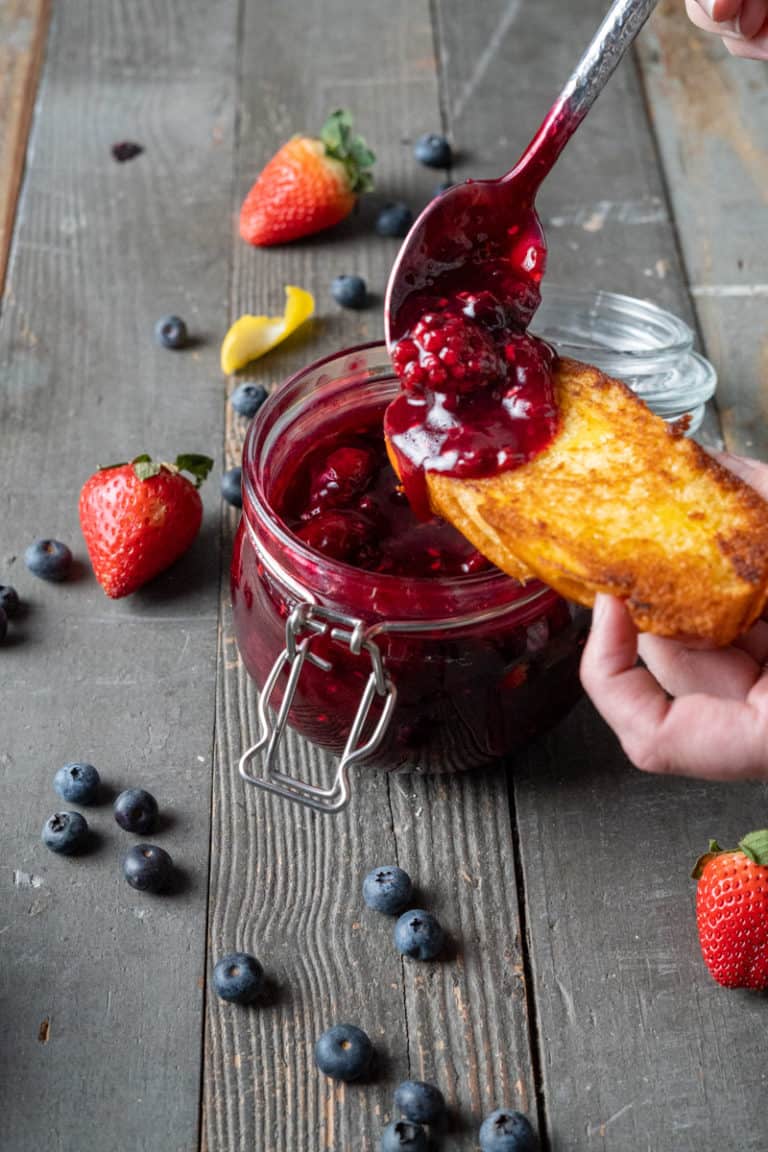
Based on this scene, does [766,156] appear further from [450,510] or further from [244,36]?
[450,510]

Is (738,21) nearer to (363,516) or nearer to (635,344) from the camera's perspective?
(635,344)

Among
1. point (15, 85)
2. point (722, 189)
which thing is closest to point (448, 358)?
point (722, 189)

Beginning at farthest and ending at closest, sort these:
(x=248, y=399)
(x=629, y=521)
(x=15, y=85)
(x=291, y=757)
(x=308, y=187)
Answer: (x=15, y=85) < (x=308, y=187) < (x=248, y=399) < (x=291, y=757) < (x=629, y=521)

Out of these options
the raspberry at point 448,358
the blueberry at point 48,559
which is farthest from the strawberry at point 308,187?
the raspberry at point 448,358

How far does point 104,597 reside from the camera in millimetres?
2320

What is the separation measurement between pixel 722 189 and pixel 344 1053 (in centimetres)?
224

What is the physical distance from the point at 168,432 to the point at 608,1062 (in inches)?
57.4

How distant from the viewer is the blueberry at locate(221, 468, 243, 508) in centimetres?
242

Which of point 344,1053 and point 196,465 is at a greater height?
point 196,465

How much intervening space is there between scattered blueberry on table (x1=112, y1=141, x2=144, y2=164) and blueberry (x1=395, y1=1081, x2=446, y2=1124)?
2.30m

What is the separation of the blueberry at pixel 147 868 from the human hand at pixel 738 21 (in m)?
1.66

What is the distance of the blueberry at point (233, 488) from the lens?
2416 millimetres

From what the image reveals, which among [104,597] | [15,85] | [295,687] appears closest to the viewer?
[295,687]

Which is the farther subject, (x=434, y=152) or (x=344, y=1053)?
(x=434, y=152)
